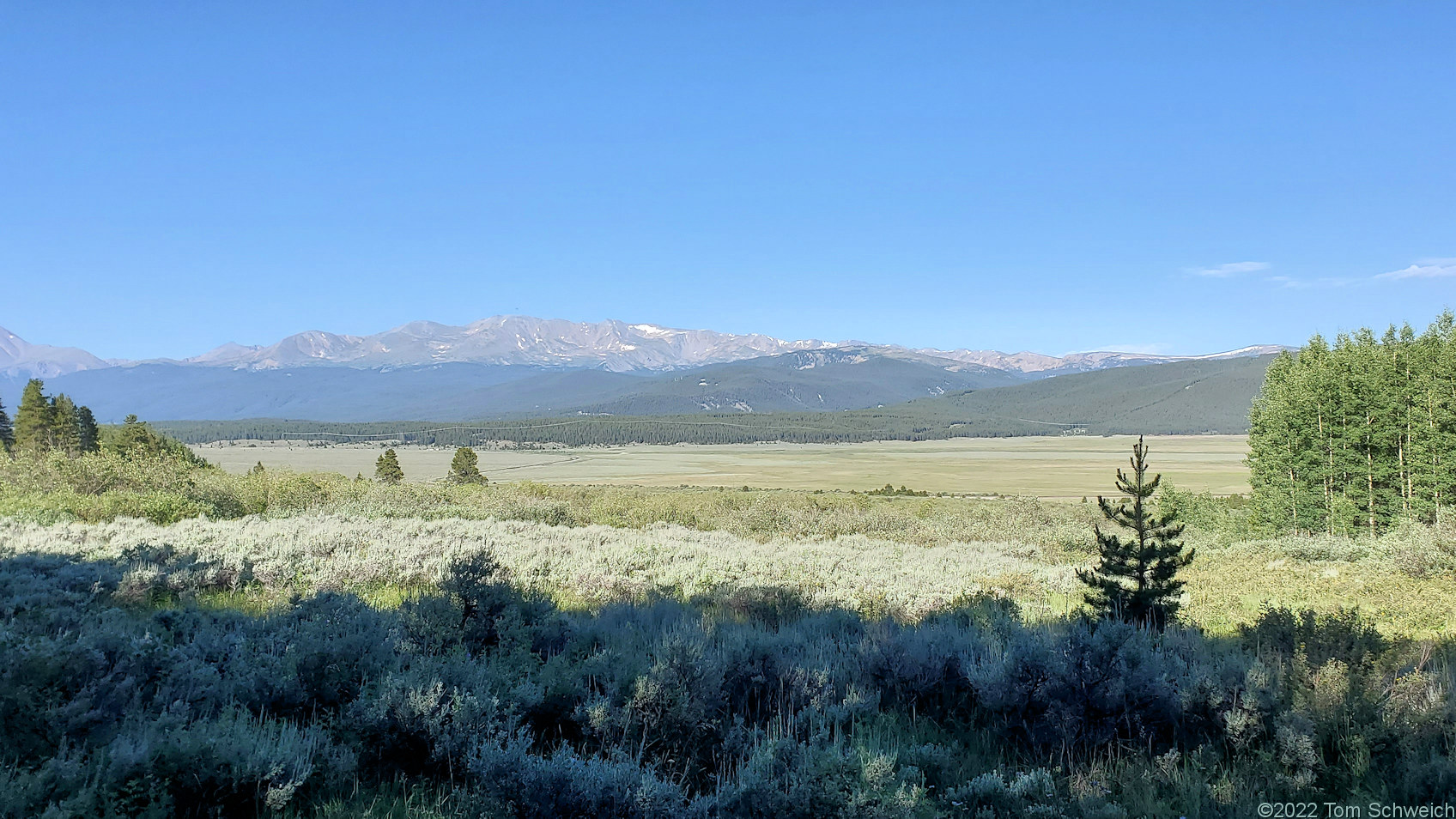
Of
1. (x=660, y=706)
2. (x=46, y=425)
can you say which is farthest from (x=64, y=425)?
(x=660, y=706)

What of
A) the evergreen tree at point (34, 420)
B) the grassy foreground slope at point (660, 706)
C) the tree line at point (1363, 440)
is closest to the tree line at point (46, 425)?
the evergreen tree at point (34, 420)

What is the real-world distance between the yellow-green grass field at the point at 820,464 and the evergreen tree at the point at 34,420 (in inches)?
700

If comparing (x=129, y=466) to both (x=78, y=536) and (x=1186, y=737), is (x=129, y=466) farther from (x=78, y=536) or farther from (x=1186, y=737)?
(x=1186, y=737)

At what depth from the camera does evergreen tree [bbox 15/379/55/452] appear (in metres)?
47.9

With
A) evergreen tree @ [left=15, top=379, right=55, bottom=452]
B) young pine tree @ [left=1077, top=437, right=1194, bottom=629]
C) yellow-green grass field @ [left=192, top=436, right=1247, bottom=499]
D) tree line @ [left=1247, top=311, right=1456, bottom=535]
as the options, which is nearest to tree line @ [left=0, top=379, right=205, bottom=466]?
evergreen tree @ [left=15, top=379, right=55, bottom=452]

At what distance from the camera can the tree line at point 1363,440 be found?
33.3 meters

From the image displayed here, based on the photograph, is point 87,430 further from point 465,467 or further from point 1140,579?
point 1140,579

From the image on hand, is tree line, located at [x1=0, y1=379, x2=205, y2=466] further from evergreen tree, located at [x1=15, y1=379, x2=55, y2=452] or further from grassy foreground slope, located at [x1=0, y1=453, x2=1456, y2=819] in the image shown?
grassy foreground slope, located at [x1=0, y1=453, x2=1456, y2=819]

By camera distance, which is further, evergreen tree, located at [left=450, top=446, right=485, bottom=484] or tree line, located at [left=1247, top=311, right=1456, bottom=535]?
evergreen tree, located at [left=450, top=446, right=485, bottom=484]

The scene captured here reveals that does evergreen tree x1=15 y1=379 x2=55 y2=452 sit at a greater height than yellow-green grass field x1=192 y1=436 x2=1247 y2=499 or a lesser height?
greater

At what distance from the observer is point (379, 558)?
1076cm

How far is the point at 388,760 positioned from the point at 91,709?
5.15 feet

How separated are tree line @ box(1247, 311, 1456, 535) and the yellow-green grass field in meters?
33.6

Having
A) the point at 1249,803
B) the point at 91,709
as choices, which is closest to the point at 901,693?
the point at 1249,803
